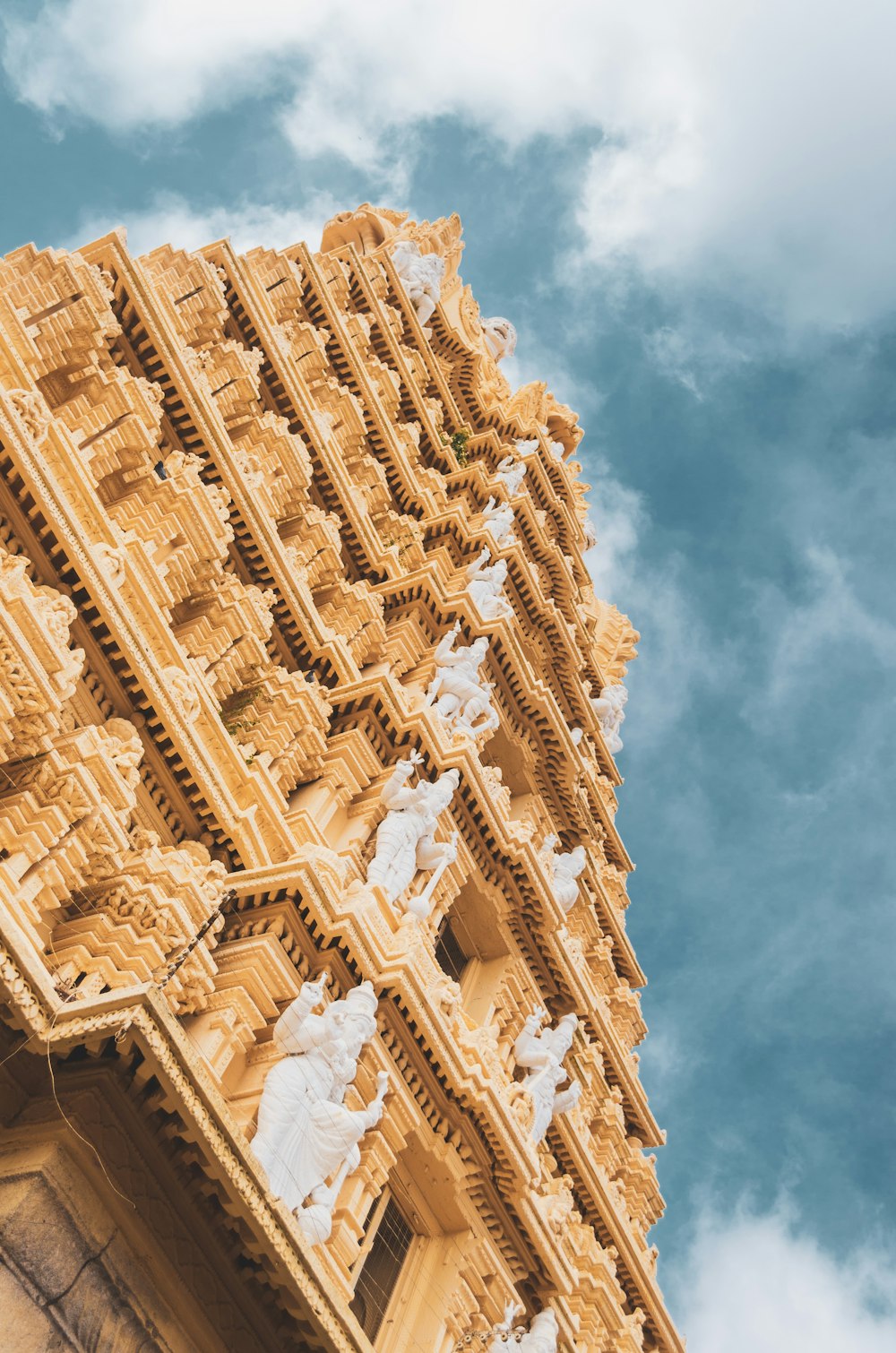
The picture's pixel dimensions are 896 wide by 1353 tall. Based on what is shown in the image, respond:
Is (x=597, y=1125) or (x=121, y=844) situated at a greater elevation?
(x=597, y=1125)

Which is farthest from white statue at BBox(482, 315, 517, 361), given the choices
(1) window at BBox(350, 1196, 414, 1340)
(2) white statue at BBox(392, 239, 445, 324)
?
(1) window at BBox(350, 1196, 414, 1340)

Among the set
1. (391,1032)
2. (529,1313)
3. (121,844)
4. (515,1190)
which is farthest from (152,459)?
(529,1313)

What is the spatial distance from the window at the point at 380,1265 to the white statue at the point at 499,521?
48.0 ft

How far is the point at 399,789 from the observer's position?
1750 cm

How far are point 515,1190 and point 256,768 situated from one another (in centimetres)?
663

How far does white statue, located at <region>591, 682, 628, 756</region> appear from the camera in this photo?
3259 cm

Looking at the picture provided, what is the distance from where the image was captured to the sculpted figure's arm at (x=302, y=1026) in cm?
1264

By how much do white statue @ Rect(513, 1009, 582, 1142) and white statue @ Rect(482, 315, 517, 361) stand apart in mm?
23877

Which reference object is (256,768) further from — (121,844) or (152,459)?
(152,459)

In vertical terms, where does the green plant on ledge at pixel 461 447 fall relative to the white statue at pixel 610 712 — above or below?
above

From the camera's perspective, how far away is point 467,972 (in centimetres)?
2072

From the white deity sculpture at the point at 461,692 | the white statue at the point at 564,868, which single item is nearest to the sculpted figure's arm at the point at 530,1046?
the white statue at the point at 564,868

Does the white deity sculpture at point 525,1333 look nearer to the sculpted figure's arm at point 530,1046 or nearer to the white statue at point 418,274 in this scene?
the sculpted figure's arm at point 530,1046

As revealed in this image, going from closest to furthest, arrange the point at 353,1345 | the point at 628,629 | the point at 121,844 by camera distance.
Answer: the point at 353,1345, the point at 121,844, the point at 628,629
